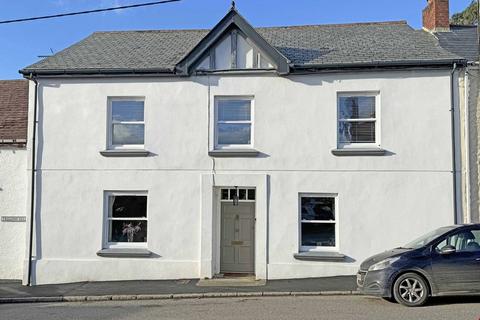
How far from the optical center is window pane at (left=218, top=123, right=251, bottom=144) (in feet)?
46.8

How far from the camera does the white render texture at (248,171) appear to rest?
1345cm

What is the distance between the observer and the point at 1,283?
47.0 feet

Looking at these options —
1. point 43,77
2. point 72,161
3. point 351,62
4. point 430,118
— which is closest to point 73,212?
point 72,161

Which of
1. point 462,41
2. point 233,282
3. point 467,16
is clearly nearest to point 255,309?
point 233,282

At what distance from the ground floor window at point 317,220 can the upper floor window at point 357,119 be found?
1612 millimetres

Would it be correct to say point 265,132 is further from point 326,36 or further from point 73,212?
point 73,212

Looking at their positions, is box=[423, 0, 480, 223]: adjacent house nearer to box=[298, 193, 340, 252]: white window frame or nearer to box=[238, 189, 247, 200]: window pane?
box=[298, 193, 340, 252]: white window frame

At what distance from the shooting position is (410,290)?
9.52m

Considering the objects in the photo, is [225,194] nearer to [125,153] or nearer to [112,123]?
[125,153]

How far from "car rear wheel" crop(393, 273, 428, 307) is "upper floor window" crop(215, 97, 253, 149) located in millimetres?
6008

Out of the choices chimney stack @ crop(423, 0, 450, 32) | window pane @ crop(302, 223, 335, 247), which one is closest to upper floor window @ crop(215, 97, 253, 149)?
window pane @ crop(302, 223, 335, 247)

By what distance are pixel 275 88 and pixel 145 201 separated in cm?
479

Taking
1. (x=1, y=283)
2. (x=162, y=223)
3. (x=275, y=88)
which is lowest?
(x=1, y=283)

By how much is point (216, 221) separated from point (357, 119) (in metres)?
4.74
